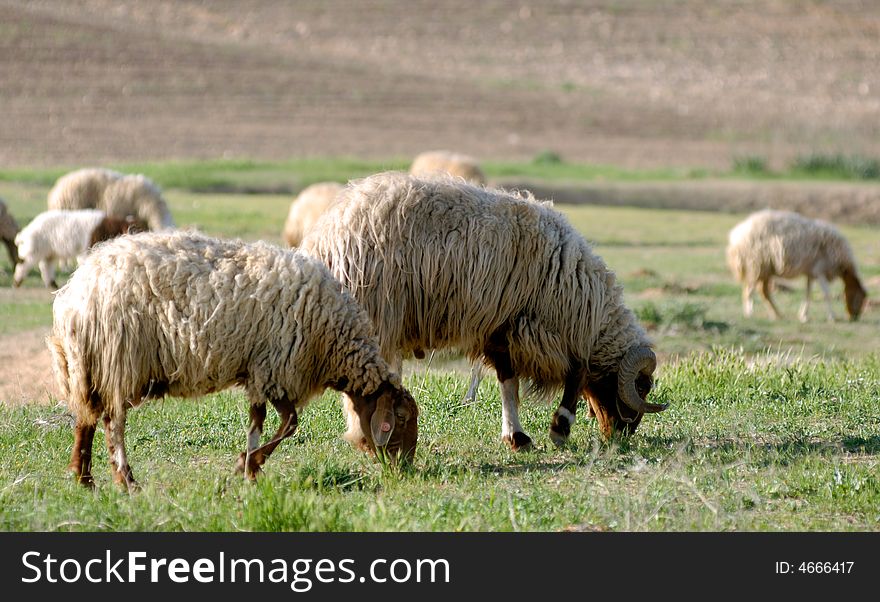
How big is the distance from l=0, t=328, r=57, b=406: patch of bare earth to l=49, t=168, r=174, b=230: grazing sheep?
6.30 meters

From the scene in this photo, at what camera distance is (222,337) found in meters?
6.83

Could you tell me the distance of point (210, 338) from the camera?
268 inches

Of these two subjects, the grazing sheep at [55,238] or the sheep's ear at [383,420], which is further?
the grazing sheep at [55,238]

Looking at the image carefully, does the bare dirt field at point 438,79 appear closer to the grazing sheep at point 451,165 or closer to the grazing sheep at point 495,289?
the grazing sheep at point 451,165

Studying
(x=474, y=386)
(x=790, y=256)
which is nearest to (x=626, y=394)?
(x=474, y=386)

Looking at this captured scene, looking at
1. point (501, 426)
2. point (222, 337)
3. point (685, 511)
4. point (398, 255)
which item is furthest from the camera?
point (501, 426)

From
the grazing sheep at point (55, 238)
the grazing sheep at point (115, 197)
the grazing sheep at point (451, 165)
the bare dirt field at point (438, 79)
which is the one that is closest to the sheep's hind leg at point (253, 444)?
the grazing sheep at point (55, 238)

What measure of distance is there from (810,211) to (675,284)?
12.6m

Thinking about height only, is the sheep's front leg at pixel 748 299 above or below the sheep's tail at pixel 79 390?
below

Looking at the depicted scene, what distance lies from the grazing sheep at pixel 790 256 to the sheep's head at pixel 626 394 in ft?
34.5

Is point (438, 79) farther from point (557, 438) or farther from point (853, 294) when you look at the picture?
point (557, 438)

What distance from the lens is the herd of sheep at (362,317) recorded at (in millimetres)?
6832
